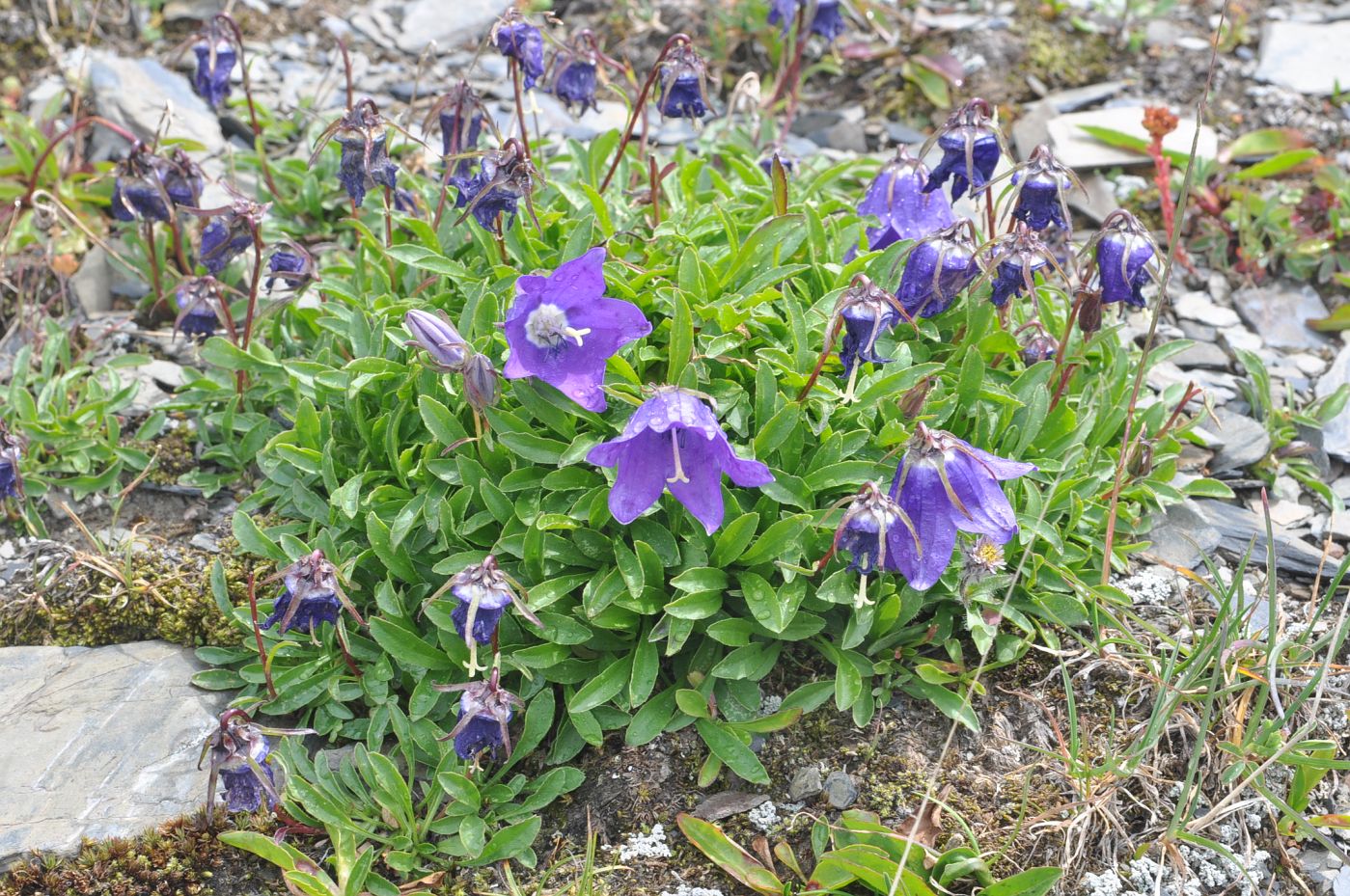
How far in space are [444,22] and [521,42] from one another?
9.90ft

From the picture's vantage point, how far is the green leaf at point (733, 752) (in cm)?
322

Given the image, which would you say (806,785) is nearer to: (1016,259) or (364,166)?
(1016,259)

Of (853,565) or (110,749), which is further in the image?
(110,749)

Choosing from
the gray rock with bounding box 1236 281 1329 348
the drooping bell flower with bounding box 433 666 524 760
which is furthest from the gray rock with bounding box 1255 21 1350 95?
the drooping bell flower with bounding box 433 666 524 760

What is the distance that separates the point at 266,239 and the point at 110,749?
221 cm

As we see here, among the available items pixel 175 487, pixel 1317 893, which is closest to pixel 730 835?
pixel 1317 893

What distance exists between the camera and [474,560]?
3381 mm

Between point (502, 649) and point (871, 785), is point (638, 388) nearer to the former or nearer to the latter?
point (502, 649)

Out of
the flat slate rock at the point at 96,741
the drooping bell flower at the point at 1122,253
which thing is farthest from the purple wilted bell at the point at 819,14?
the flat slate rock at the point at 96,741

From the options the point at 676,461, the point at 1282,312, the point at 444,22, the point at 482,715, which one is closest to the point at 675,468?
the point at 676,461

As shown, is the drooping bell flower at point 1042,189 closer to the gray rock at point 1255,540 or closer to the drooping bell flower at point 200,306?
the gray rock at point 1255,540

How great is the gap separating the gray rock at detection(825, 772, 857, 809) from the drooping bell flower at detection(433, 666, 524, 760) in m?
0.86

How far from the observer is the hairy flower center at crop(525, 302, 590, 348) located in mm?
3176

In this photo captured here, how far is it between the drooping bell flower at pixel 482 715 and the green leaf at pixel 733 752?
21.6 inches
